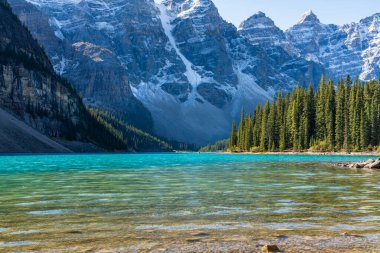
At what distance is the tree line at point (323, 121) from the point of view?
116812mm

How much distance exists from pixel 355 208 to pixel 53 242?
1248cm

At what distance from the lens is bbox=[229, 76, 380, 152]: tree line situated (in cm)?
11681

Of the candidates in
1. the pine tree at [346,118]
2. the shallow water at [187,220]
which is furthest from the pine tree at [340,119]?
the shallow water at [187,220]

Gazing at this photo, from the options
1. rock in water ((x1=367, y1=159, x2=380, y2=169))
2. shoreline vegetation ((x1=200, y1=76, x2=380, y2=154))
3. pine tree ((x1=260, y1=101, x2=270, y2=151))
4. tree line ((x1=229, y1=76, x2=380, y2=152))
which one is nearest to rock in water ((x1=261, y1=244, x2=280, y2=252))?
rock in water ((x1=367, y1=159, x2=380, y2=169))

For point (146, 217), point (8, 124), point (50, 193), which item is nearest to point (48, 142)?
point (8, 124)

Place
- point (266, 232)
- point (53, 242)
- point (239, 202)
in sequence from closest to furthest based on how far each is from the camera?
1. point (53, 242)
2. point (266, 232)
3. point (239, 202)

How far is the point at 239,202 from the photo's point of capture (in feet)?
67.7

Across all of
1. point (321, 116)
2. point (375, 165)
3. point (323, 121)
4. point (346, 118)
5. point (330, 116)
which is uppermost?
point (321, 116)

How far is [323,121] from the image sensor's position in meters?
133

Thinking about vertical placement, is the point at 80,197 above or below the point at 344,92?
below

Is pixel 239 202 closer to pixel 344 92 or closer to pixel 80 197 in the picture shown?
pixel 80 197

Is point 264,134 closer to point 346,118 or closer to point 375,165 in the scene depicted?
point 346,118

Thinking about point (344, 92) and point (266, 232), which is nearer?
point (266, 232)

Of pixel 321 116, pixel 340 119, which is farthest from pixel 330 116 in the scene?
pixel 321 116
